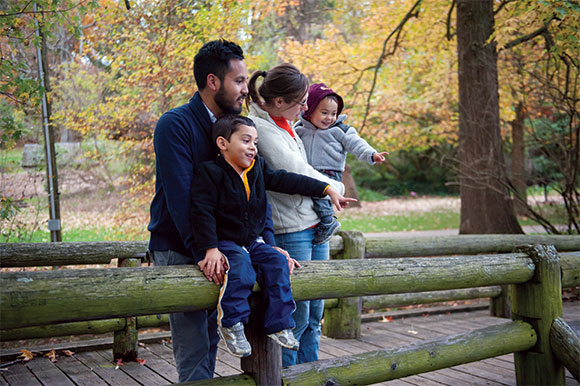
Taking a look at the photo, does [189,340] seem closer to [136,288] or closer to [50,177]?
[136,288]

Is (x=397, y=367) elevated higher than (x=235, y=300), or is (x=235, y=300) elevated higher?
(x=235, y=300)

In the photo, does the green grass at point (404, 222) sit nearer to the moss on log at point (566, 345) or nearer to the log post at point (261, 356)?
the moss on log at point (566, 345)

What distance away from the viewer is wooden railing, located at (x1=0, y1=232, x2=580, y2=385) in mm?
2152

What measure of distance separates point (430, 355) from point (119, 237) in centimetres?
592

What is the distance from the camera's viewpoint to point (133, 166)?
27.3 ft

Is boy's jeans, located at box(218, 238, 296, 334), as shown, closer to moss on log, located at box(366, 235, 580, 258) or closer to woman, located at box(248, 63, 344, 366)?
woman, located at box(248, 63, 344, 366)

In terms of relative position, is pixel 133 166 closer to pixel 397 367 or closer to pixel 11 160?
pixel 11 160

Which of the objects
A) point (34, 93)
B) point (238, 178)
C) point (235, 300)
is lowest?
point (235, 300)

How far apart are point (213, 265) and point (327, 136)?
4.21 feet

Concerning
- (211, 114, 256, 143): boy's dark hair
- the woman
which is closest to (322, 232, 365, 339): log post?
the woman

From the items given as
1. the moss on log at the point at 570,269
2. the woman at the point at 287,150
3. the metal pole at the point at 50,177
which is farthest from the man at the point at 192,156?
the metal pole at the point at 50,177

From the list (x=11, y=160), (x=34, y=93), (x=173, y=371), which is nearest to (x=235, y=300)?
(x=173, y=371)

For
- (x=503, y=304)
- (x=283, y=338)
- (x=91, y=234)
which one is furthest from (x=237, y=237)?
(x=91, y=234)

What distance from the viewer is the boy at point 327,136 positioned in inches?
126
